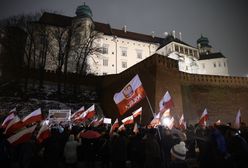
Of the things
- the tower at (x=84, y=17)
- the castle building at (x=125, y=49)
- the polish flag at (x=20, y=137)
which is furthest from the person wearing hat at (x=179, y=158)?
the tower at (x=84, y=17)

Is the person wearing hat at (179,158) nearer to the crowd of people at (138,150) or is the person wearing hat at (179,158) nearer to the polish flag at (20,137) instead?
the crowd of people at (138,150)

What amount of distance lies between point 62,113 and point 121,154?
43.0ft

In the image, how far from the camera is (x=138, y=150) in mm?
7941

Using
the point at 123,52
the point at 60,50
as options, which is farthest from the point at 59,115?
the point at 123,52

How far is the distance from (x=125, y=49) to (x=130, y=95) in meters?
45.3

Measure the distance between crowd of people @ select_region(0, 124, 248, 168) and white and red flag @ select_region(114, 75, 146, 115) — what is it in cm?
145

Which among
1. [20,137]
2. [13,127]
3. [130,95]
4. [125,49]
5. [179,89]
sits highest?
[125,49]

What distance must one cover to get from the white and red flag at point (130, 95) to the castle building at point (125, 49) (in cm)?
3583

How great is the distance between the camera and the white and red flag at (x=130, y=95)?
938 cm

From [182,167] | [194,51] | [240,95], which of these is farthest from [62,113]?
[194,51]

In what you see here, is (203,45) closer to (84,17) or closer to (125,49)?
(125,49)

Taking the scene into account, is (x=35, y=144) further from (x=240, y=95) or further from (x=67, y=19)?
(x=67, y=19)

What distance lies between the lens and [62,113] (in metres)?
19.7

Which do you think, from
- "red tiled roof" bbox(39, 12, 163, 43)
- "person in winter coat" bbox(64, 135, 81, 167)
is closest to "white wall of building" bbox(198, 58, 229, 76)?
"red tiled roof" bbox(39, 12, 163, 43)
